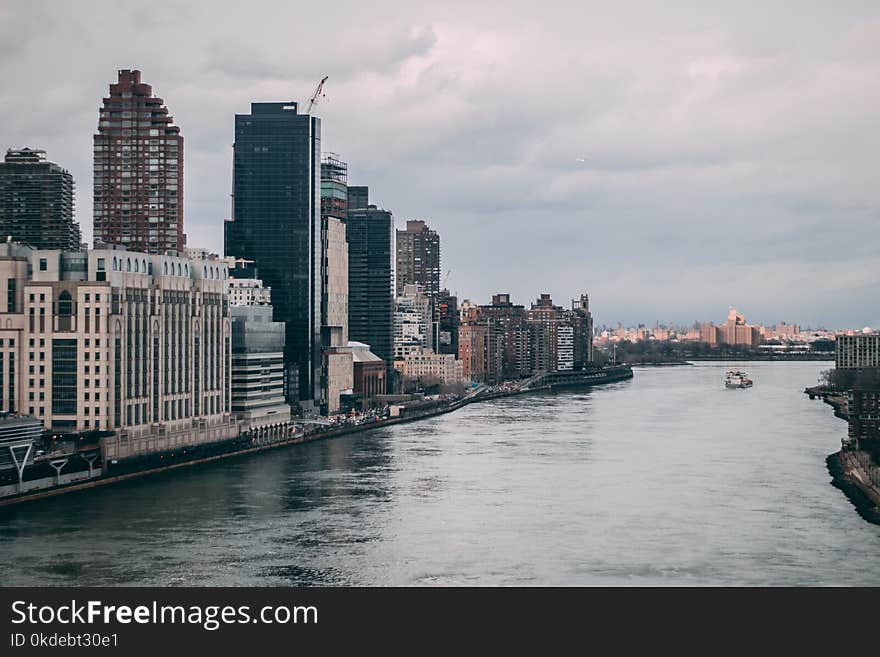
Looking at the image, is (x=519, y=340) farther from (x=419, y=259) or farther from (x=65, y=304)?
(x=65, y=304)

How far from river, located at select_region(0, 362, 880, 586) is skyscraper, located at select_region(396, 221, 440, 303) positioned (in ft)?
227

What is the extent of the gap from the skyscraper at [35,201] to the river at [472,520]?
107 feet

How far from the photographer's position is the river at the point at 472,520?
20.2 m

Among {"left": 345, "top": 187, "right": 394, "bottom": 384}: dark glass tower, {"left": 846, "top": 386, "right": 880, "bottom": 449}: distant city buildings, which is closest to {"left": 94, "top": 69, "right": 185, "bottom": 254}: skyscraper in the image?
{"left": 345, "top": 187, "right": 394, "bottom": 384}: dark glass tower

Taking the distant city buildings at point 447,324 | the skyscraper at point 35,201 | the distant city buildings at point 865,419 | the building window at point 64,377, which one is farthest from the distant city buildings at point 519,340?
the building window at point 64,377

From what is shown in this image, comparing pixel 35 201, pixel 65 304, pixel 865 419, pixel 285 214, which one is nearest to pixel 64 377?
pixel 65 304

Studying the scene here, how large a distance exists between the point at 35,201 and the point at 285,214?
20.0m

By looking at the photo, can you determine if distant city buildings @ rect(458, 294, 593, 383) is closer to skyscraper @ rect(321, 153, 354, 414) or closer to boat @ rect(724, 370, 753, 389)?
boat @ rect(724, 370, 753, 389)

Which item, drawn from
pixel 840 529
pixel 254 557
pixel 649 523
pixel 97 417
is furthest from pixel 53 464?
pixel 840 529

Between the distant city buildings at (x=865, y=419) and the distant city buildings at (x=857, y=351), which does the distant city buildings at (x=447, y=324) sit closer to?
the distant city buildings at (x=857, y=351)

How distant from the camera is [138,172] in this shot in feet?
202

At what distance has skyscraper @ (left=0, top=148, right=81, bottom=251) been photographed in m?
68.8

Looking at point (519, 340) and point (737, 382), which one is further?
point (519, 340)
